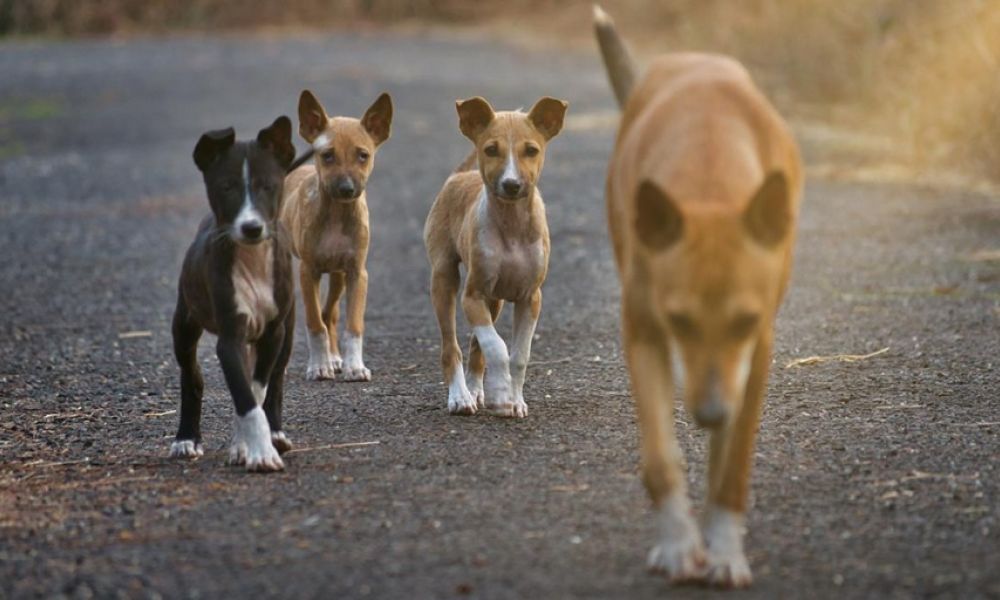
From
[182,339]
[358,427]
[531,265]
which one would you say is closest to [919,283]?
[531,265]

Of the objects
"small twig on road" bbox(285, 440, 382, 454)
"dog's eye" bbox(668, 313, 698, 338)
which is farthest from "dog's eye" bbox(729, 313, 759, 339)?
"small twig on road" bbox(285, 440, 382, 454)

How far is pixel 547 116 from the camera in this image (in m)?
8.38

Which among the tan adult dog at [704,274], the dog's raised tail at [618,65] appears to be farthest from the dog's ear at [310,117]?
the tan adult dog at [704,274]

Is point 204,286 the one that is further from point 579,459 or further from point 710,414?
point 710,414

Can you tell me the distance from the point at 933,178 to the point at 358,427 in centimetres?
1096

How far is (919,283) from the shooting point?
1164 centimetres

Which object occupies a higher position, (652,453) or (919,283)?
(652,453)

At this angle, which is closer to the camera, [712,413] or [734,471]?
[712,413]

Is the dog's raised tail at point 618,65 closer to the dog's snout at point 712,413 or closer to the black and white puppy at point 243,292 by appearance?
the black and white puppy at point 243,292

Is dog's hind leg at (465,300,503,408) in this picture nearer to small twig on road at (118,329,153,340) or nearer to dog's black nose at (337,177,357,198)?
dog's black nose at (337,177,357,198)

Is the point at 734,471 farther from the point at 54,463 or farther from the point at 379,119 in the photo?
the point at 379,119

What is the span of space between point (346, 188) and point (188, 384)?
6.72 feet

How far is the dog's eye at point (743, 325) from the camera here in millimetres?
4824

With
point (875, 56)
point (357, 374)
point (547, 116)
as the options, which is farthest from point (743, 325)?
point (875, 56)
